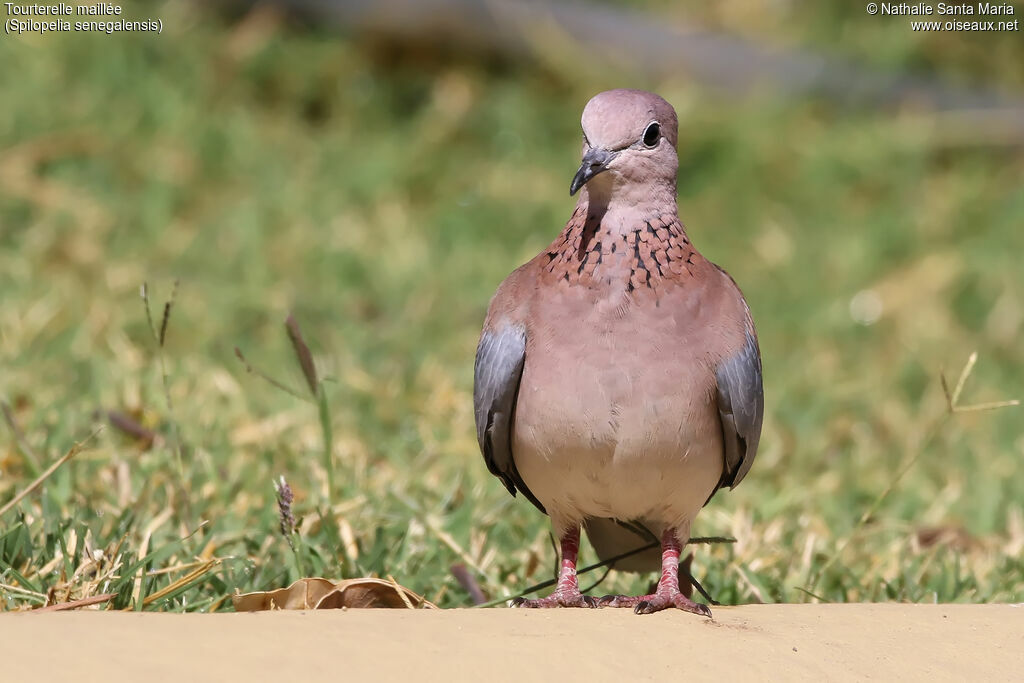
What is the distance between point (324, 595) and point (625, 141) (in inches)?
47.5

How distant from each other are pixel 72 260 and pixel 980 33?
253 inches

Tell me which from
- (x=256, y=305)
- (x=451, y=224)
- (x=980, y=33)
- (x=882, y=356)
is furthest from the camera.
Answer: (x=980, y=33)

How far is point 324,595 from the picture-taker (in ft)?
9.57

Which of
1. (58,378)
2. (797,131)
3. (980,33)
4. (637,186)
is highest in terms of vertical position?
(980,33)

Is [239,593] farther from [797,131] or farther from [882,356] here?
[797,131]

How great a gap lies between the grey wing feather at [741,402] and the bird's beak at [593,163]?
51 cm

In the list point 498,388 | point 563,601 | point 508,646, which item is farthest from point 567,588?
point 508,646

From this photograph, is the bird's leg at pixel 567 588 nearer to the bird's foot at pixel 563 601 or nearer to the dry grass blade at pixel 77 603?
the bird's foot at pixel 563 601

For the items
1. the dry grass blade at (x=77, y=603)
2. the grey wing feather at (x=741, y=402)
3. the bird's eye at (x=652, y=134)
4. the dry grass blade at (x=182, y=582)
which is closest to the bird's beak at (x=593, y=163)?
the bird's eye at (x=652, y=134)

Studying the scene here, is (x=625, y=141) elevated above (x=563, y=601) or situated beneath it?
elevated above

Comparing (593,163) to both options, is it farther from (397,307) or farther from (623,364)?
(397,307)

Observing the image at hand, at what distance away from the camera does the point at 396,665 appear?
234 cm

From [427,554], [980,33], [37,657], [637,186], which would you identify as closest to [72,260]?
[427,554]

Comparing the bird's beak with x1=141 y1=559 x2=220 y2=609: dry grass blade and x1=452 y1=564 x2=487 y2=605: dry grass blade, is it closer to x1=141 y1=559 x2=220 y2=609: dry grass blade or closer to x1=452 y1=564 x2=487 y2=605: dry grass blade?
x1=452 y1=564 x2=487 y2=605: dry grass blade
